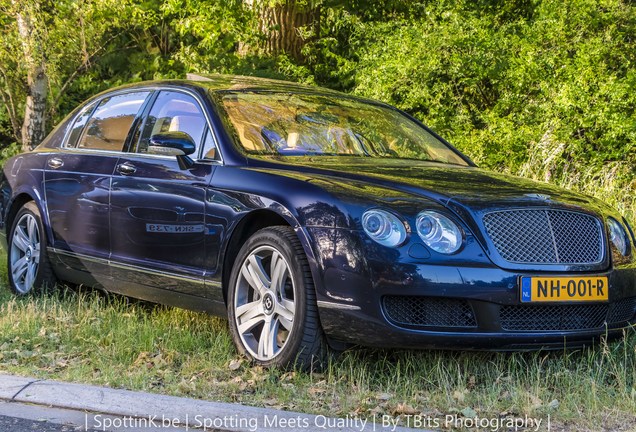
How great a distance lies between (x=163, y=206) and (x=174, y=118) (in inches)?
28.1

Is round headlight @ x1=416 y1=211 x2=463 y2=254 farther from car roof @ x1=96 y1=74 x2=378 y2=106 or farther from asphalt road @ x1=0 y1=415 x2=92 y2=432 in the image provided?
car roof @ x1=96 y1=74 x2=378 y2=106

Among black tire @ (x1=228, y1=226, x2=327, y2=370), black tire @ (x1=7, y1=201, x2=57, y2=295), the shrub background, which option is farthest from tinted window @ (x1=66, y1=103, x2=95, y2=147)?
the shrub background

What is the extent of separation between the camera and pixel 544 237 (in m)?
5.27

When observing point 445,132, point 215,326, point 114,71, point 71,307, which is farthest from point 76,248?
point 114,71

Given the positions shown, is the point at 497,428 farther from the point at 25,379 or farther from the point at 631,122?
the point at 631,122

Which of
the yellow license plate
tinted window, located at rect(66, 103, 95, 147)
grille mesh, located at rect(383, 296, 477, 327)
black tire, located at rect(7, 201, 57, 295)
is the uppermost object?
tinted window, located at rect(66, 103, 95, 147)

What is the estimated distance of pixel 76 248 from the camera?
7090mm

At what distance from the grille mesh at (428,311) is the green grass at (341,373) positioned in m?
0.30

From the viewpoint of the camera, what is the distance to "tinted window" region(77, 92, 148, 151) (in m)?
7.02

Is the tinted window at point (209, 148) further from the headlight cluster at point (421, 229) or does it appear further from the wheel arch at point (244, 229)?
the headlight cluster at point (421, 229)

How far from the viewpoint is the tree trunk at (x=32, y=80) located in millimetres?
13422

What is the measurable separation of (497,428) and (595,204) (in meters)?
1.81

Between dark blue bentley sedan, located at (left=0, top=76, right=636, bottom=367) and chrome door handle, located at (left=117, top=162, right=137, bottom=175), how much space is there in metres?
0.02

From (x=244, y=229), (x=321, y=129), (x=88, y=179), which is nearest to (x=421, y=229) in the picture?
(x=244, y=229)
